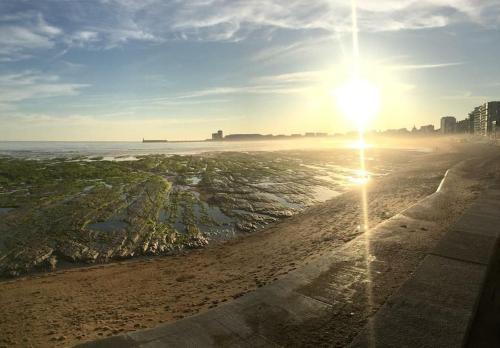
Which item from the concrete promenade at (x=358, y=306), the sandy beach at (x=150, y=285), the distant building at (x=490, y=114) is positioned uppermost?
the distant building at (x=490, y=114)

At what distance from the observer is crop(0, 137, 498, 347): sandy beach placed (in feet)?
21.4

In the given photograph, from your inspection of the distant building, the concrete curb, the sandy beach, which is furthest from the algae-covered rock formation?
the distant building

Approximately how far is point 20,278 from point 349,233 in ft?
37.2

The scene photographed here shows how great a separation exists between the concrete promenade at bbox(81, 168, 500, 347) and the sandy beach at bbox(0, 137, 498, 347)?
6.35 ft

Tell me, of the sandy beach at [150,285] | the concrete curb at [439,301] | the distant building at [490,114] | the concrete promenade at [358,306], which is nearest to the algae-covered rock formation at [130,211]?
the sandy beach at [150,285]

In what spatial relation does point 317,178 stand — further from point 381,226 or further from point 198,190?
point 381,226

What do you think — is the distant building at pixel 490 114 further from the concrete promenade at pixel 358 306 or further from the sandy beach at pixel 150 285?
the concrete promenade at pixel 358 306

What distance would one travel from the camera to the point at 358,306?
17.9 ft

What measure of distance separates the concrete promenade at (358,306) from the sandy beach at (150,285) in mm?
1936

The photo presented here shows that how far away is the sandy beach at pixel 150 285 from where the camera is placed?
6.52 metres

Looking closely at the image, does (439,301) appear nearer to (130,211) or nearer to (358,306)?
(358,306)

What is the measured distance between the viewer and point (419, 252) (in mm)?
8047

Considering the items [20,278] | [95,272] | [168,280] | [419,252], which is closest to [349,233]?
[419,252]

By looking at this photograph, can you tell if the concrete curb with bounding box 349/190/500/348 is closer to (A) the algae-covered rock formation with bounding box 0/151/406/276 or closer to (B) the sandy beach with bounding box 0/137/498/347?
(B) the sandy beach with bounding box 0/137/498/347
